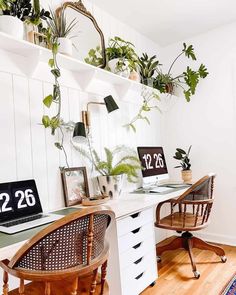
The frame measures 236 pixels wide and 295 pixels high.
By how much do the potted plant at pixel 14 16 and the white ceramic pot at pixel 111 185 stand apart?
1167 mm

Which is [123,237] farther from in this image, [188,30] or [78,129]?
[188,30]

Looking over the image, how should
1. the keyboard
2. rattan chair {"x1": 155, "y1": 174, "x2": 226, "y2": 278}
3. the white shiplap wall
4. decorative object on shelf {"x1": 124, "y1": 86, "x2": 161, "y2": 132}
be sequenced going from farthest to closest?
decorative object on shelf {"x1": 124, "y1": 86, "x2": 161, "y2": 132}
rattan chair {"x1": 155, "y1": 174, "x2": 226, "y2": 278}
the white shiplap wall
the keyboard

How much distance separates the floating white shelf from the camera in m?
1.54

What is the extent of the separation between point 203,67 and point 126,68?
114cm

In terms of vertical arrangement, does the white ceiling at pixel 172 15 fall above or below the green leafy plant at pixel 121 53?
above

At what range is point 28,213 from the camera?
1.56m

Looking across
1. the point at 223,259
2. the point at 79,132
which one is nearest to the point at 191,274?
the point at 223,259

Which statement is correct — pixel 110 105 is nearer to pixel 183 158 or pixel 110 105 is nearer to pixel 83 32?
pixel 83 32

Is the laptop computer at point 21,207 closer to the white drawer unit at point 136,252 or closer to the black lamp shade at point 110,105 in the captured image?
the white drawer unit at point 136,252

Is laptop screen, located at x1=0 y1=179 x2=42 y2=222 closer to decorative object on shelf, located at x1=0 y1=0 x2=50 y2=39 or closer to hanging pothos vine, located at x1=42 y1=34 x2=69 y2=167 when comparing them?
hanging pothos vine, located at x1=42 y1=34 x2=69 y2=167

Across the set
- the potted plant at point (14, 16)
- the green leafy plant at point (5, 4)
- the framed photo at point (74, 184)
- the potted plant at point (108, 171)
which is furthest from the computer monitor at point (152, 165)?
the green leafy plant at point (5, 4)

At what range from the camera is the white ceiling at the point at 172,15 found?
241 centimetres

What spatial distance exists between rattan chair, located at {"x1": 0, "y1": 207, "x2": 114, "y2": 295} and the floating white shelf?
1103 millimetres

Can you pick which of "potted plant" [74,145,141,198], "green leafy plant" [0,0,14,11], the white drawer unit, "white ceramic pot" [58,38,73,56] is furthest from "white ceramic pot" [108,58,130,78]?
the white drawer unit
